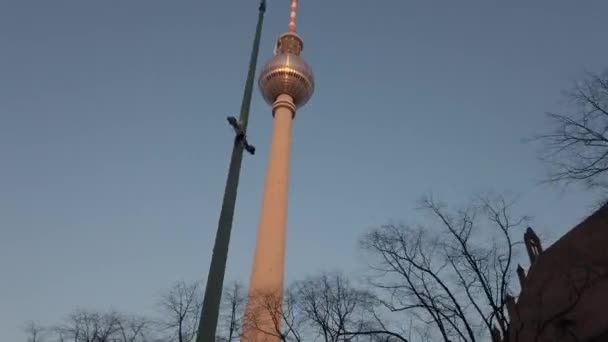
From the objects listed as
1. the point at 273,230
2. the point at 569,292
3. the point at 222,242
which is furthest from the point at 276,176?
the point at 222,242

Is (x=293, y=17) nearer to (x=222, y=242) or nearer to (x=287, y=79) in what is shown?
(x=287, y=79)

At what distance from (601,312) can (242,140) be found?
28.8 metres

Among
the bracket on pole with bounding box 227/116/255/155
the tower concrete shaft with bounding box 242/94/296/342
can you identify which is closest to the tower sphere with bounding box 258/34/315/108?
the tower concrete shaft with bounding box 242/94/296/342

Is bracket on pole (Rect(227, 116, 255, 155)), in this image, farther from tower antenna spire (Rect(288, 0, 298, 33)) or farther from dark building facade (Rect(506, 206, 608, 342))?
tower antenna spire (Rect(288, 0, 298, 33))

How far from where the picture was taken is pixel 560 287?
29.6 meters

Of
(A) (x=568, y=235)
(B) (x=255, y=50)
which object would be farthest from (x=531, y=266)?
(B) (x=255, y=50)

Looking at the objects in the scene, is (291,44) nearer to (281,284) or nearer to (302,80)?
(302,80)

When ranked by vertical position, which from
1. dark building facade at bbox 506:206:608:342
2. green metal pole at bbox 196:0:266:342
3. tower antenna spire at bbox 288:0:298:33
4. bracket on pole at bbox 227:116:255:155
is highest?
tower antenna spire at bbox 288:0:298:33

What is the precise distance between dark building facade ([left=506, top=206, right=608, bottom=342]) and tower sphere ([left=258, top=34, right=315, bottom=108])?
28.0 meters

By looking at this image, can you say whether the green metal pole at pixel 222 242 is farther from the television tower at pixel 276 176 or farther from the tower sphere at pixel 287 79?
the tower sphere at pixel 287 79

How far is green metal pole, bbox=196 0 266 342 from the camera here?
181 inches

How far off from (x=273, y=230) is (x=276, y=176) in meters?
5.60

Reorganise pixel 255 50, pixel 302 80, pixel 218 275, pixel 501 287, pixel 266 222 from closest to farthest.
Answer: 1. pixel 218 275
2. pixel 255 50
3. pixel 501 287
4. pixel 266 222
5. pixel 302 80

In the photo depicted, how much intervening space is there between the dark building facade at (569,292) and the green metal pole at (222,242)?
69.7ft
